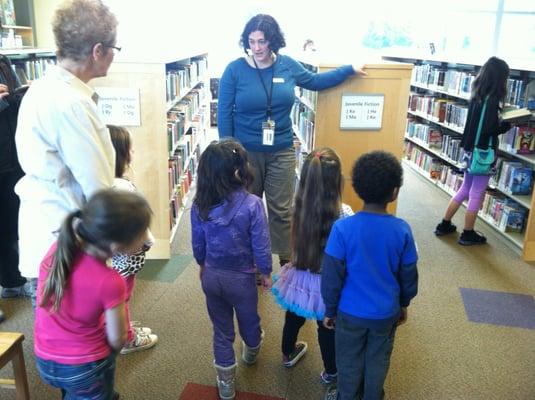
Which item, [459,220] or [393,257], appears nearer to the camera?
[393,257]

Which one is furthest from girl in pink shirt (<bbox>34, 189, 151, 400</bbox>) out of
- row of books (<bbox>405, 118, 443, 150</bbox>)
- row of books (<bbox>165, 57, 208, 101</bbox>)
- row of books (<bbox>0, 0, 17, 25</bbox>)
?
row of books (<bbox>0, 0, 17, 25</bbox>)

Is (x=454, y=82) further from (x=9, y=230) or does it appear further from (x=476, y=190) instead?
(x=9, y=230)

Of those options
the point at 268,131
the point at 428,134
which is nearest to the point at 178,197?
the point at 268,131

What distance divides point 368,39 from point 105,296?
8.67m

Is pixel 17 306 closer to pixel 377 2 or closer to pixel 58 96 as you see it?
pixel 58 96

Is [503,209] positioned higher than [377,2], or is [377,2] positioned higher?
[377,2]

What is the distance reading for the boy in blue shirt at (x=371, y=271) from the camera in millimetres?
1605

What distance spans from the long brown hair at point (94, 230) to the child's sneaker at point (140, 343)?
4.12 feet

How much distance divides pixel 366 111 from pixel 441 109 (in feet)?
10.7

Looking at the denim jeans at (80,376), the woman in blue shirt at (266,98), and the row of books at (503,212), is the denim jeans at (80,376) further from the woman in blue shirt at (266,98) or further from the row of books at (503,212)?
the row of books at (503,212)

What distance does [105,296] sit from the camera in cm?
132

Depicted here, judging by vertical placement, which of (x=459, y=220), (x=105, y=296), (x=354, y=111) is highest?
(x=354, y=111)

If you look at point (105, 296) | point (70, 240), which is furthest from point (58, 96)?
point (105, 296)

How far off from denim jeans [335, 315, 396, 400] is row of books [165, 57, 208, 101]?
257 centimetres
